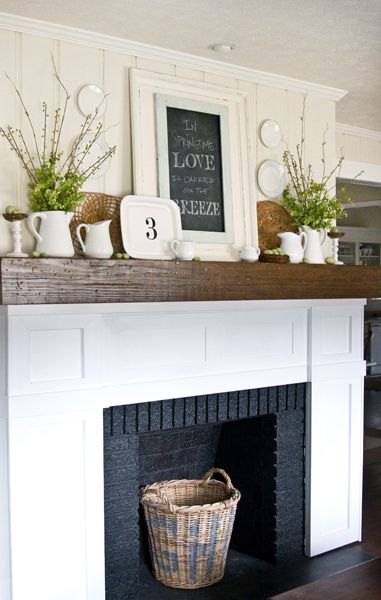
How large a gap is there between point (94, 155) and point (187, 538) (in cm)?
176

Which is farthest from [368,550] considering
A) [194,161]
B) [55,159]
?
[55,159]

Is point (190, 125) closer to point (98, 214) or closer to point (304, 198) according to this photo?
point (98, 214)

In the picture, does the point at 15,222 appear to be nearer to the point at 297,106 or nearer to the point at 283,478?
the point at 297,106

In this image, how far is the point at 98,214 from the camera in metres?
2.76

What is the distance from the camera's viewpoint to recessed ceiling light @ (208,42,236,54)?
2.85 m

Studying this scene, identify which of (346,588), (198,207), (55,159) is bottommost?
(346,588)

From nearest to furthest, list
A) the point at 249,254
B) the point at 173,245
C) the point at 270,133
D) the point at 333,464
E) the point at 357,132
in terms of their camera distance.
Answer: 1. the point at 173,245
2. the point at 249,254
3. the point at 270,133
4. the point at 333,464
5. the point at 357,132

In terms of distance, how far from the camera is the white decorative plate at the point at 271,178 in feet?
10.7

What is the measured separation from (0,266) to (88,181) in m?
0.72

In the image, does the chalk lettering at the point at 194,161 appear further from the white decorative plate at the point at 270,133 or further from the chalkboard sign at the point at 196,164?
the white decorative plate at the point at 270,133

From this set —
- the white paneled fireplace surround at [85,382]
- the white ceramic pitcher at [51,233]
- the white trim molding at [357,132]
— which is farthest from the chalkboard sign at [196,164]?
the white trim molding at [357,132]

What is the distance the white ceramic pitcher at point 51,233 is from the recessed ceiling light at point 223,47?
1.00 meters

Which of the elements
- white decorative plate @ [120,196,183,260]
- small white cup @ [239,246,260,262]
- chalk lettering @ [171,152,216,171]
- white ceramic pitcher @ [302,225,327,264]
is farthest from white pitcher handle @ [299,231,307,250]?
white decorative plate @ [120,196,183,260]

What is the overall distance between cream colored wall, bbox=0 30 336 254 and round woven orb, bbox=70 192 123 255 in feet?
0.15
